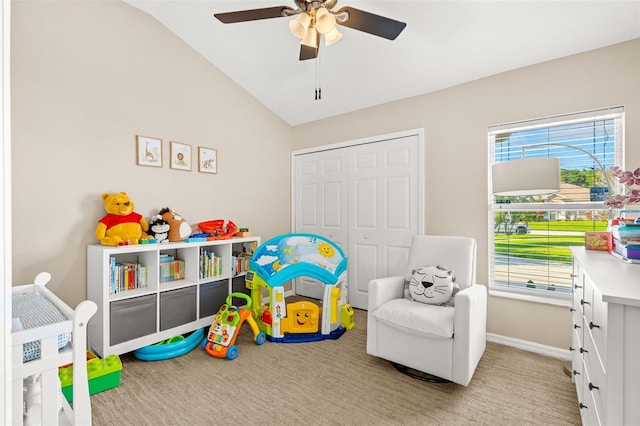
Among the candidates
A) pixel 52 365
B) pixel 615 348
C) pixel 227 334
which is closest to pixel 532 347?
pixel 615 348

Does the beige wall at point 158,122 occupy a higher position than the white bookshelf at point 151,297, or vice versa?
the beige wall at point 158,122

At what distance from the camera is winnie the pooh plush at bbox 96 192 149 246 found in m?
2.56

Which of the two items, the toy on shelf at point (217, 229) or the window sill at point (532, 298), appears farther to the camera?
the toy on shelf at point (217, 229)

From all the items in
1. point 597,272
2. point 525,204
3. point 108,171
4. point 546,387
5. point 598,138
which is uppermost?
point 598,138

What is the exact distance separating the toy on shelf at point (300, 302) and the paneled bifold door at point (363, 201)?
707mm

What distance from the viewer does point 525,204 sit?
2764 mm

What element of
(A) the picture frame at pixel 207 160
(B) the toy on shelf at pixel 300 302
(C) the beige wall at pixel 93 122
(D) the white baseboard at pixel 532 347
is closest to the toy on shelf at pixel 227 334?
(B) the toy on shelf at pixel 300 302

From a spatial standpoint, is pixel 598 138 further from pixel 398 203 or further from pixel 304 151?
pixel 304 151

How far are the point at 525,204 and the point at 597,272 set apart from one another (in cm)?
158

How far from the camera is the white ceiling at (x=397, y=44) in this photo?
2.21m

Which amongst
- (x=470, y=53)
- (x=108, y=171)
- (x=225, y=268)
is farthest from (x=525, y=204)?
(x=108, y=171)

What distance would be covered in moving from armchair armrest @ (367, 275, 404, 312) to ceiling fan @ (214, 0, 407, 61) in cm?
172

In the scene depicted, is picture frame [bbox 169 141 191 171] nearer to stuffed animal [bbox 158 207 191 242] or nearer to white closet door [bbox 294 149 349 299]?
stuffed animal [bbox 158 207 191 242]

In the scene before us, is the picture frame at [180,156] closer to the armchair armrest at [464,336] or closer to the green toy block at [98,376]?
the green toy block at [98,376]
